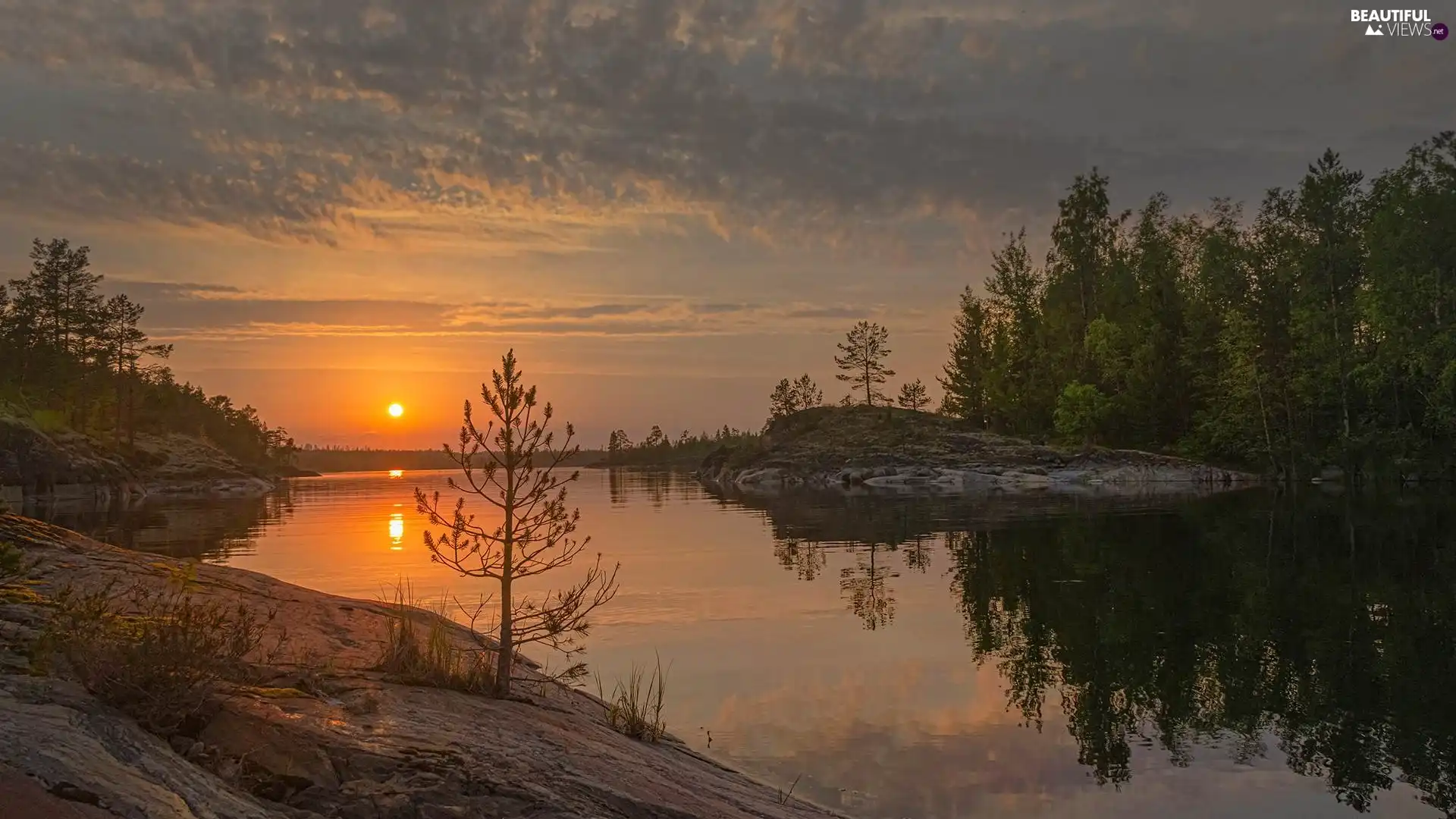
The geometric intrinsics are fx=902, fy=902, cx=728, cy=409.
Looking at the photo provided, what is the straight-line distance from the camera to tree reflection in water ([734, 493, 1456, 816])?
461 inches

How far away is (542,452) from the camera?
11.4 m

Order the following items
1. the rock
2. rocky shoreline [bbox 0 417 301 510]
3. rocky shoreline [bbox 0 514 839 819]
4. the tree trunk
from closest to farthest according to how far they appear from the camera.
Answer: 1. rocky shoreline [bbox 0 514 839 819]
2. the rock
3. the tree trunk
4. rocky shoreline [bbox 0 417 301 510]

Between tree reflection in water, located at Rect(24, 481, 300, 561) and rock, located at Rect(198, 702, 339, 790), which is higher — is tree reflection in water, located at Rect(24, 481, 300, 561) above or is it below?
below

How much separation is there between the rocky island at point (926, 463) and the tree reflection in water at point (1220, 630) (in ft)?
139

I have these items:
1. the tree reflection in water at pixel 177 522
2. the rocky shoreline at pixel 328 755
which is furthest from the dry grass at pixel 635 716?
the tree reflection in water at pixel 177 522

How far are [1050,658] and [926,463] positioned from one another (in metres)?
77.2

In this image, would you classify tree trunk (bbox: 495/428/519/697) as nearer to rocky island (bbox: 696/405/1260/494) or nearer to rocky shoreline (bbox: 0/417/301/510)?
rocky shoreline (bbox: 0/417/301/510)

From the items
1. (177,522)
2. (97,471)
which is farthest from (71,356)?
(177,522)

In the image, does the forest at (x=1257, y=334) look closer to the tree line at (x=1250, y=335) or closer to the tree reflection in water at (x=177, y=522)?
the tree line at (x=1250, y=335)

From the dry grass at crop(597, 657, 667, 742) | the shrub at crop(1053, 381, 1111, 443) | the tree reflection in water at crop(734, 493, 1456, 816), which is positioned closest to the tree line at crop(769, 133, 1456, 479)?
the shrub at crop(1053, 381, 1111, 443)

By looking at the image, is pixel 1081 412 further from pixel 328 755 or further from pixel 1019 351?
pixel 328 755

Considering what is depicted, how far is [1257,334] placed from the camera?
3406 inches

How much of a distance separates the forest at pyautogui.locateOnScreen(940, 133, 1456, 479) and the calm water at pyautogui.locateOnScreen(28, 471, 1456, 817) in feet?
151

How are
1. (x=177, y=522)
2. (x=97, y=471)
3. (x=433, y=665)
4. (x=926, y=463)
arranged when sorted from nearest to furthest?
(x=433, y=665), (x=177, y=522), (x=97, y=471), (x=926, y=463)
